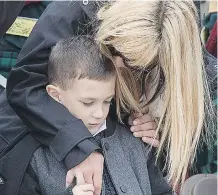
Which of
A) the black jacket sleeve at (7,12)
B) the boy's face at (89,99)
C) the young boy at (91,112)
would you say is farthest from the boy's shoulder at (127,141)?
the black jacket sleeve at (7,12)

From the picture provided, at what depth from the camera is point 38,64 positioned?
143 cm

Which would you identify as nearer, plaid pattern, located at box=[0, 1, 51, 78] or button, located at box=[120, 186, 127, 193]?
button, located at box=[120, 186, 127, 193]

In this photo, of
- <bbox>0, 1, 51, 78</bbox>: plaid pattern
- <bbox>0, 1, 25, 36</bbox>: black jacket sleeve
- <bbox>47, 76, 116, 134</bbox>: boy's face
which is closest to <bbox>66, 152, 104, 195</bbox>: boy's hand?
<bbox>47, 76, 116, 134</bbox>: boy's face

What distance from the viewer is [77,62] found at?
1.41 m

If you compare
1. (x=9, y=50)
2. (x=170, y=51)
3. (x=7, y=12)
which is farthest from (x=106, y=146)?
(x=9, y=50)

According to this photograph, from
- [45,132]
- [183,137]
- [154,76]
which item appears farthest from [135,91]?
[45,132]

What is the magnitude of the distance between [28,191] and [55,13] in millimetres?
475

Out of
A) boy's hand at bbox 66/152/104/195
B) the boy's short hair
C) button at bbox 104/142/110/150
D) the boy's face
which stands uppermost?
the boy's short hair

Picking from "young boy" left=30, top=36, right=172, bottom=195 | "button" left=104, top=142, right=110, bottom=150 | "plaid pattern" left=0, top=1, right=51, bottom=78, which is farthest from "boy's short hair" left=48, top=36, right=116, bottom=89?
"plaid pattern" left=0, top=1, right=51, bottom=78

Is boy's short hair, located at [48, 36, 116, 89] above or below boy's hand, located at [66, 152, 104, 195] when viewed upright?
above

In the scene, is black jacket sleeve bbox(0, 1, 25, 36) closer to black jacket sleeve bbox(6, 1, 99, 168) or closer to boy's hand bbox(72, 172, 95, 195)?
black jacket sleeve bbox(6, 1, 99, 168)

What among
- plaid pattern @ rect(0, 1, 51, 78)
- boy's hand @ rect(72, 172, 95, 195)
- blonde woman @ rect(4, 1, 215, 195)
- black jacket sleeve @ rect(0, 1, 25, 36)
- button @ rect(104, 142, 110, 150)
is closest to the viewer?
boy's hand @ rect(72, 172, 95, 195)

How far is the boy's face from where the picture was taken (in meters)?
1.38

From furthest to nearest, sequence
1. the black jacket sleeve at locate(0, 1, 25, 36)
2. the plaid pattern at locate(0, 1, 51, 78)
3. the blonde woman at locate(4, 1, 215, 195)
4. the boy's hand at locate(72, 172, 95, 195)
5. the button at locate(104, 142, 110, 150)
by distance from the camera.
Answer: the plaid pattern at locate(0, 1, 51, 78), the black jacket sleeve at locate(0, 1, 25, 36), the button at locate(104, 142, 110, 150), the blonde woman at locate(4, 1, 215, 195), the boy's hand at locate(72, 172, 95, 195)
